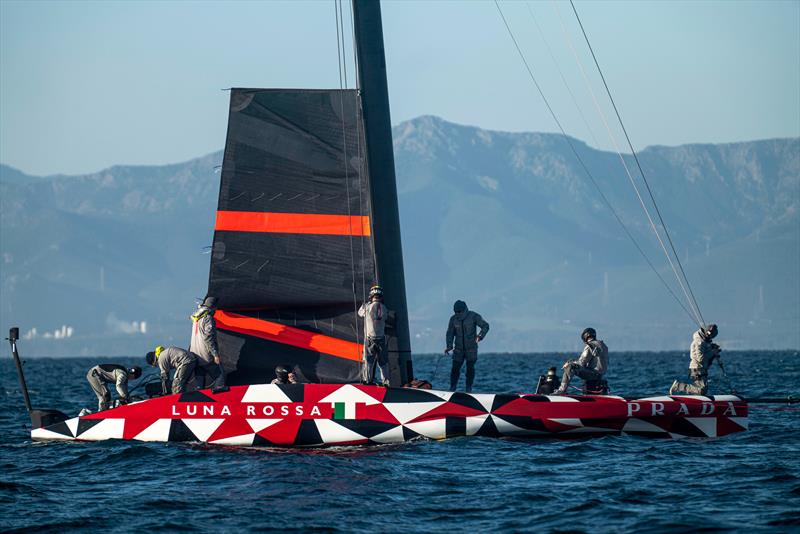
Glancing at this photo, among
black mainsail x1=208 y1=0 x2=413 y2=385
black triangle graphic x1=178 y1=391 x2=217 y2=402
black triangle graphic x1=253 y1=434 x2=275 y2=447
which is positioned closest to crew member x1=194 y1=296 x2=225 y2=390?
black mainsail x1=208 y1=0 x2=413 y2=385

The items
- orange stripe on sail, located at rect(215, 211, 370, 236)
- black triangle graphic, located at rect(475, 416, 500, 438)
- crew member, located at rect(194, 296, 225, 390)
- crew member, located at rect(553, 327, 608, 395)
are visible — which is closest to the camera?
black triangle graphic, located at rect(475, 416, 500, 438)

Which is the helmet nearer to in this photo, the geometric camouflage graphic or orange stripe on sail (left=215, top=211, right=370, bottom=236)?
orange stripe on sail (left=215, top=211, right=370, bottom=236)

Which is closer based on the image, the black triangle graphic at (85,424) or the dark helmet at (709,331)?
the black triangle graphic at (85,424)

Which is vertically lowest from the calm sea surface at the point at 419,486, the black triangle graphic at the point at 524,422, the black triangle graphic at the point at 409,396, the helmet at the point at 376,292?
the calm sea surface at the point at 419,486

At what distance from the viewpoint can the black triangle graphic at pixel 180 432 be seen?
61.9ft

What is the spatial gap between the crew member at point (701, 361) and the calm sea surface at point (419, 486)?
127 cm

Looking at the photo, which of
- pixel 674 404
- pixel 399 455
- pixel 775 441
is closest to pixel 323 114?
pixel 399 455

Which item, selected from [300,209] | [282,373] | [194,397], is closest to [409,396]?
[282,373]

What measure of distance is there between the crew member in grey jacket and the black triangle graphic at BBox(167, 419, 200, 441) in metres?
0.93

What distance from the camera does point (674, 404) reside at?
62.4 ft

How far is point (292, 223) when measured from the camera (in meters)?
20.0

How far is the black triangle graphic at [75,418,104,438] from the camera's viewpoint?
767 inches

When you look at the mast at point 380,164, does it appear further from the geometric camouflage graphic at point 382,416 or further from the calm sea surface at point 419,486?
the calm sea surface at point 419,486

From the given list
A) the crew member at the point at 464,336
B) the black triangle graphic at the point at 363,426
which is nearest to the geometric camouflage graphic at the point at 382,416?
the black triangle graphic at the point at 363,426
